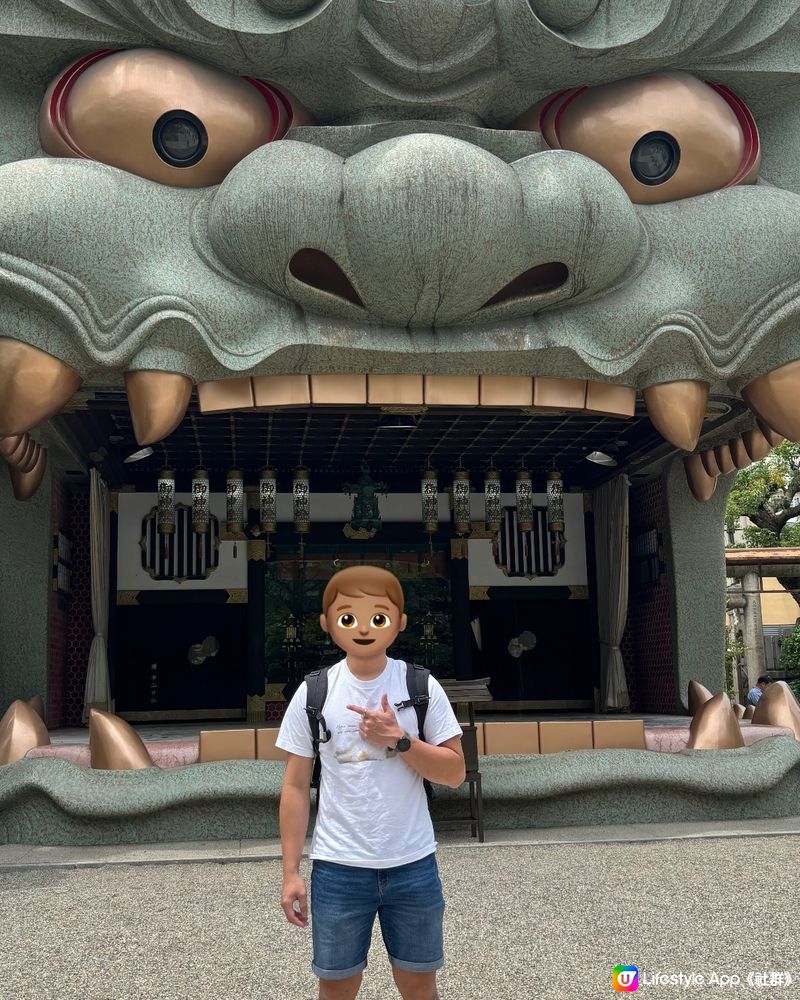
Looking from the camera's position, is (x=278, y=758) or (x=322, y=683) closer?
(x=322, y=683)

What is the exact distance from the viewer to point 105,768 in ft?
21.0

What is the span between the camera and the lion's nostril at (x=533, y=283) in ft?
20.5

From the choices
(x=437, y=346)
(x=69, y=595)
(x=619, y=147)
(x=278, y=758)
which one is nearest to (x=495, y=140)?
(x=619, y=147)

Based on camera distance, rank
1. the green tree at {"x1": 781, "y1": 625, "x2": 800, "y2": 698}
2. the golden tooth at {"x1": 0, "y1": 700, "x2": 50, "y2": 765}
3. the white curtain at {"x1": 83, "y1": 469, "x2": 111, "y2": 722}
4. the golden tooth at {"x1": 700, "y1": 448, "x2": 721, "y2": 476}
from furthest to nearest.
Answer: the green tree at {"x1": 781, "y1": 625, "x2": 800, "y2": 698} → the white curtain at {"x1": 83, "y1": 469, "x2": 111, "y2": 722} → the golden tooth at {"x1": 700, "y1": 448, "x2": 721, "y2": 476} → the golden tooth at {"x1": 0, "y1": 700, "x2": 50, "y2": 765}

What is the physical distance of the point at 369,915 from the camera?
2.26 metres

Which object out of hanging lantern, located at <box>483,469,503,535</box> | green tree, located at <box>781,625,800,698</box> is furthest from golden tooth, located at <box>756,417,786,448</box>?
green tree, located at <box>781,625,800,698</box>

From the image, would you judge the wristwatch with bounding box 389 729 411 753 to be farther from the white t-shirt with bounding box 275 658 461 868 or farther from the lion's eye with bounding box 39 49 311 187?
the lion's eye with bounding box 39 49 311 187

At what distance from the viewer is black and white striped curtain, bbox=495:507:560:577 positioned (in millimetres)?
11305

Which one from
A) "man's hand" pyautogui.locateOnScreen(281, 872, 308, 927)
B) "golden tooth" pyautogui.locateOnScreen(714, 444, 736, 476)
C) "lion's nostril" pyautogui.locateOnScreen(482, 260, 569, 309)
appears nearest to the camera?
"man's hand" pyautogui.locateOnScreen(281, 872, 308, 927)

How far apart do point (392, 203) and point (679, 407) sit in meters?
2.36

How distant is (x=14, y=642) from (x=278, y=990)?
625cm

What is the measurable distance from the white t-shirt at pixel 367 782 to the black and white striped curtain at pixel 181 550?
8631mm

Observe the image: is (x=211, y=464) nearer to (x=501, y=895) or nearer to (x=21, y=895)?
(x=21, y=895)

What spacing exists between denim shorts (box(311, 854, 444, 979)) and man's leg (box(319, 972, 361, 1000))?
0.08ft
